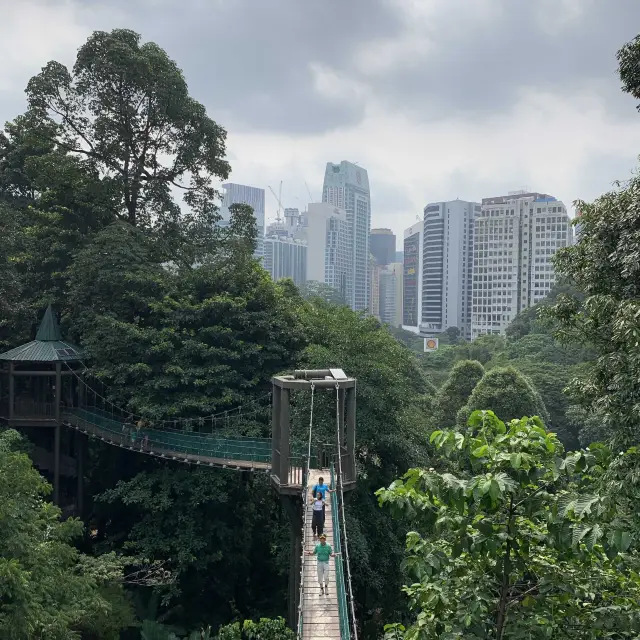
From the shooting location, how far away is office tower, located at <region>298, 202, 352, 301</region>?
8519 cm

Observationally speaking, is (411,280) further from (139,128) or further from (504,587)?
(504,587)

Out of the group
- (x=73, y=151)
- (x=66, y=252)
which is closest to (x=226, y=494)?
(x=66, y=252)

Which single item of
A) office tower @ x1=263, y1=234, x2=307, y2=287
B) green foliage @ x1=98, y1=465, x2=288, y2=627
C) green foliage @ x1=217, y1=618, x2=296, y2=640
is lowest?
green foliage @ x1=98, y1=465, x2=288, y2=627

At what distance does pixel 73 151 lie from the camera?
1596 centimetres

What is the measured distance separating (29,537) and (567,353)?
27992mm

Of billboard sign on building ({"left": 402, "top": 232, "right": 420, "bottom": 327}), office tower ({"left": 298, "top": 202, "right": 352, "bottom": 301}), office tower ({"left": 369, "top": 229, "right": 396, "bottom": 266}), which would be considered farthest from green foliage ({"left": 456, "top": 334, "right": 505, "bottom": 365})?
office tower ({"left": 369, "top": 229, "right": 396, "bottom": 266})

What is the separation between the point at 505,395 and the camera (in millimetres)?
18078

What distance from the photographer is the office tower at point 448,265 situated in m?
69.4

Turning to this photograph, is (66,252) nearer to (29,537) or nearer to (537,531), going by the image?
(29,537)

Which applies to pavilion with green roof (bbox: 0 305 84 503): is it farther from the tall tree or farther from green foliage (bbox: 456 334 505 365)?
green foliage (bbox: 456 334 505 365)

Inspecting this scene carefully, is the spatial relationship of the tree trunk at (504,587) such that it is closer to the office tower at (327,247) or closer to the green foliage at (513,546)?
the green foliage at (513,546)

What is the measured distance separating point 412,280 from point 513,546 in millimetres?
80504

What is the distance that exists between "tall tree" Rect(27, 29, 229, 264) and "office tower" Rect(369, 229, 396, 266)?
319 feet

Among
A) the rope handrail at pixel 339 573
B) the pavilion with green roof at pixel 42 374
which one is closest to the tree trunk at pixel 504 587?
the rope handrail at pixel 339 573
